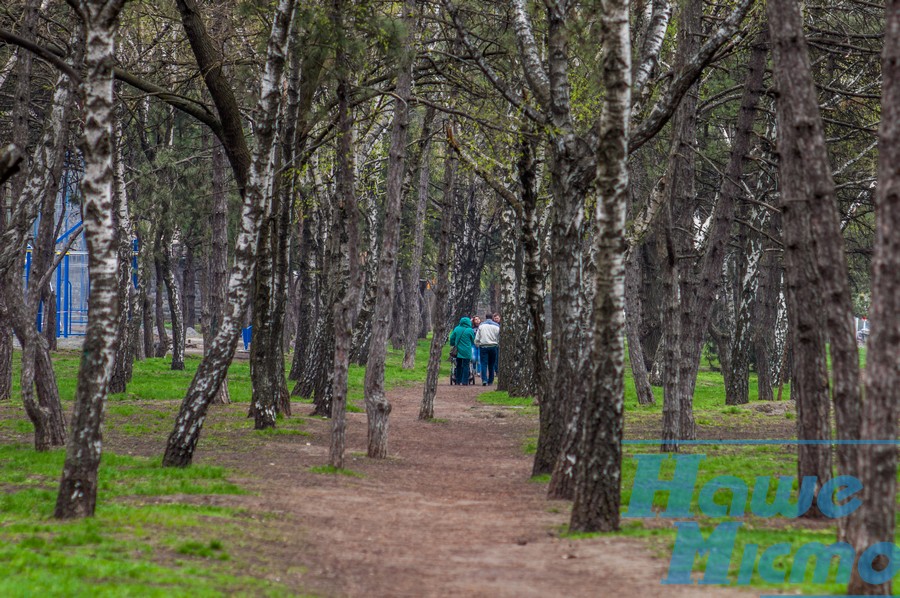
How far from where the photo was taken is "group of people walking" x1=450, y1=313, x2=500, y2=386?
96.1ft

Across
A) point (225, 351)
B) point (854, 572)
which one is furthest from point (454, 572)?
point (225, 351)

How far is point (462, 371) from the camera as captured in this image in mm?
31000

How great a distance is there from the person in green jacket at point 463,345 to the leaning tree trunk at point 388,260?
578 inches

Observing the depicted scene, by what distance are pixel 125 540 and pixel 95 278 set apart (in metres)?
2.23

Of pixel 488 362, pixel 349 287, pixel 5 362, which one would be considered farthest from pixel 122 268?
pixel 488 362

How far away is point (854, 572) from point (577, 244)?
5.68 meters

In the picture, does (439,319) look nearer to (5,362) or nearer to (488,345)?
(5,362)

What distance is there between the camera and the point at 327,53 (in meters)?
14.0

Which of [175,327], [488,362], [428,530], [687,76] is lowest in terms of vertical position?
[428,530]

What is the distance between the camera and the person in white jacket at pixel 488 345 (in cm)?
3003

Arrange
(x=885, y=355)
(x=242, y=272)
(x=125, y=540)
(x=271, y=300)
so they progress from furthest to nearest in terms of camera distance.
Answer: (x=271, y=300)
(x=242, y=272)
(x=125, y=540)
(x=885, y=355)

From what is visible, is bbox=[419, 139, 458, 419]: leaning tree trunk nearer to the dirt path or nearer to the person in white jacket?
the dirt path

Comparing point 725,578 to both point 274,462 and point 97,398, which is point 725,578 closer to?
point 97,398

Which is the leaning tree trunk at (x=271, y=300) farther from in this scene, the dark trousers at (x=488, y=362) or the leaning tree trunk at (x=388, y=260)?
the dark trousers at (x=488, y=362)
